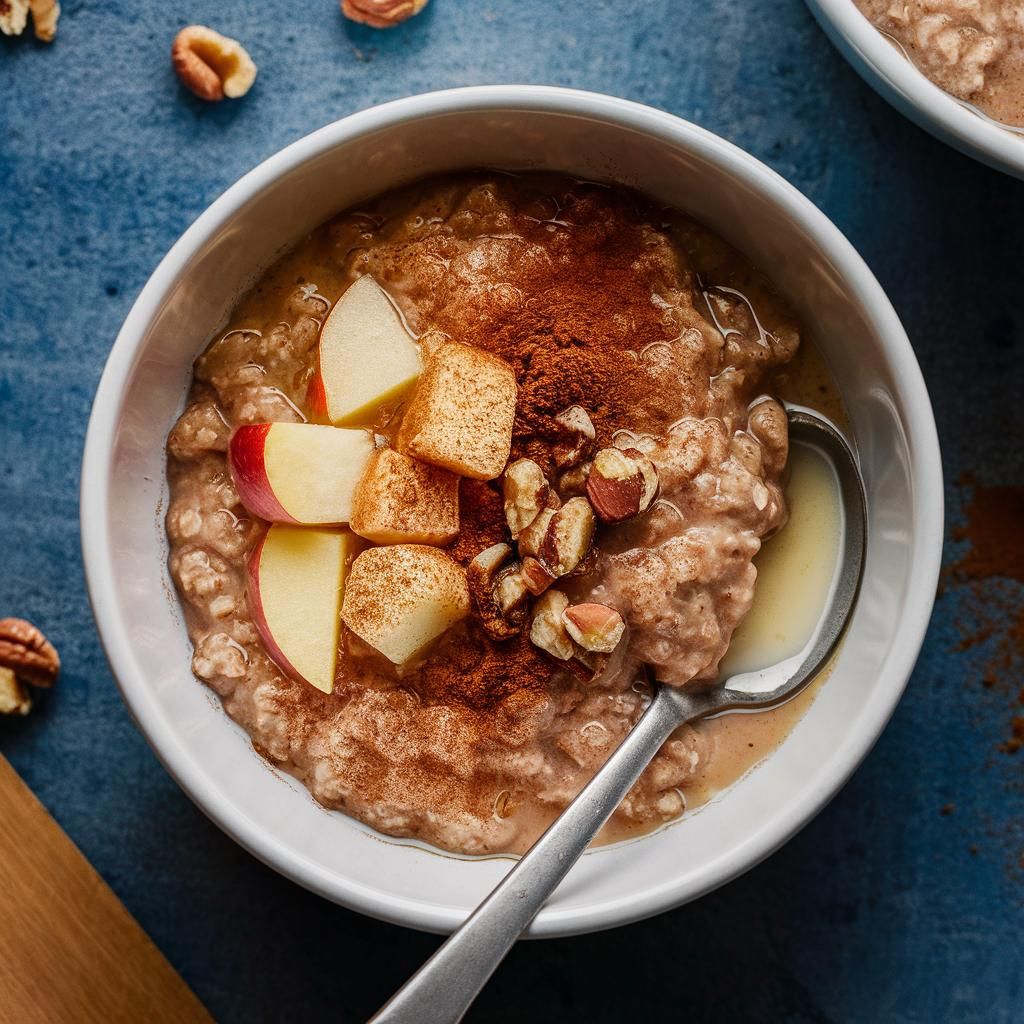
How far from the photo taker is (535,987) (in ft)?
5.58

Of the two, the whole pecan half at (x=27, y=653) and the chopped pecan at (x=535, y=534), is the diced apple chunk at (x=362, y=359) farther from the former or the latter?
the whole pecan half at (x=27, y=653)

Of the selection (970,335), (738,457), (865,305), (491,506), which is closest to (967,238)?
(970,335)

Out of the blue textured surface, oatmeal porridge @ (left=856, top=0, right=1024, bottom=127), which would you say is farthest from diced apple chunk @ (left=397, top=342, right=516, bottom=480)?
oatmeal porridge @ (left=856, top=0, right=1024, bottom=127)

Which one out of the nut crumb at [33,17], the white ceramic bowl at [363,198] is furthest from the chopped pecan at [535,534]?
the nut crumb at [33,17]

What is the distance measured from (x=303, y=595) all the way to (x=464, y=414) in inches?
12.2

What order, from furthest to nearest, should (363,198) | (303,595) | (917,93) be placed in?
(363,198)
(303,595)
(917,93)

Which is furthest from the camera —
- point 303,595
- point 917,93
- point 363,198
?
point 363,198

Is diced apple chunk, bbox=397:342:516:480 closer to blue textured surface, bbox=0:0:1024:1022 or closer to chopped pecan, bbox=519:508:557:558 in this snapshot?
chopped pecan, bbox=519:508:557:558

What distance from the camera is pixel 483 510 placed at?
57.9 inches

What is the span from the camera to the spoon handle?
4.27ft

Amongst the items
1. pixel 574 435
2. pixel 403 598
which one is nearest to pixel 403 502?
pixel 403 598

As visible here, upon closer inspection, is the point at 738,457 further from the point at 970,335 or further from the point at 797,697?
the point at 970,335

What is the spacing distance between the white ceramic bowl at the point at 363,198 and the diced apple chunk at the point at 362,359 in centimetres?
15

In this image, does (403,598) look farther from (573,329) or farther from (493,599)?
(573,329)
